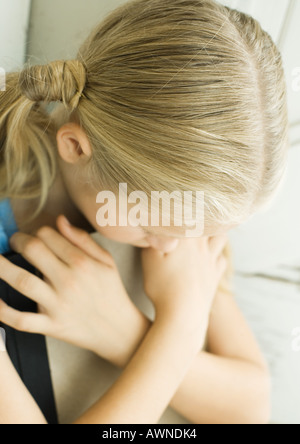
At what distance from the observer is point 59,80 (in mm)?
637

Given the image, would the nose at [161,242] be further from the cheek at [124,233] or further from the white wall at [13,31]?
the white wall at [13,31]

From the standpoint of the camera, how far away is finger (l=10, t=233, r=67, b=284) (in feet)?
2.47

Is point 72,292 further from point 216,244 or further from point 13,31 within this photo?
point 13,31

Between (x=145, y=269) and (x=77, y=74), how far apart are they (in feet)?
1.36

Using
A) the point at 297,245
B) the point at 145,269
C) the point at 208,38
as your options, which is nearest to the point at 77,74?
the point at 208,38

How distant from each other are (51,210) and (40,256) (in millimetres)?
172

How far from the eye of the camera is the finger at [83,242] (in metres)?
0.80

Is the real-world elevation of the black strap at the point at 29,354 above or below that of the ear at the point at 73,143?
below

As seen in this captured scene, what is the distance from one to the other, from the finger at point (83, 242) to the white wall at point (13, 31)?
0.27m

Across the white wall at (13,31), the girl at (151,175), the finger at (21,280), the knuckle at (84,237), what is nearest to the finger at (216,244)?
the girl at (151,175)

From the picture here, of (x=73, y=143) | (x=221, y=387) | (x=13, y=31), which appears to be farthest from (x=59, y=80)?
(x=221, y=387)

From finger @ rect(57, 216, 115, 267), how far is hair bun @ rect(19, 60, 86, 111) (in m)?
0.23
